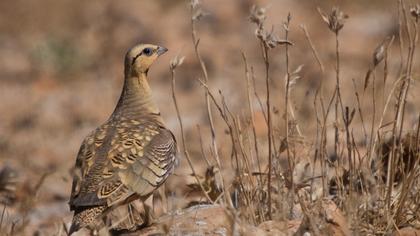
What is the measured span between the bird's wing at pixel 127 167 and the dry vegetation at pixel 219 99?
0.85 ft

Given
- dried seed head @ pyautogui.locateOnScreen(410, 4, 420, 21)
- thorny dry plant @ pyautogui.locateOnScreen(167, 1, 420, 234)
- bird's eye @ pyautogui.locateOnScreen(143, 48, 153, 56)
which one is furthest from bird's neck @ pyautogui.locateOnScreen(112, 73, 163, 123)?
dried seed head @ pyautogui.locateOnScreen(410, 4, 420, 21)

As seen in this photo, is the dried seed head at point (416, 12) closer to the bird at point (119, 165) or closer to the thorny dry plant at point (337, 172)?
the thorny dry plant at point (337, 172)

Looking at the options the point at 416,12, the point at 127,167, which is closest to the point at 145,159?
the point at 127,167

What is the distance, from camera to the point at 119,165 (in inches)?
212

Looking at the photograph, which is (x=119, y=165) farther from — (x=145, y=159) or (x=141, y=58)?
(x=141, y=58)

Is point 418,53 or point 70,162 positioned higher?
point 418,53

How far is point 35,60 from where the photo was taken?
601 inches

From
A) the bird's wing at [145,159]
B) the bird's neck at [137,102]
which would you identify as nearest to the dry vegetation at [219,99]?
the bird's wing at [145,159]

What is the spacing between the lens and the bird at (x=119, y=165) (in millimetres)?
5141

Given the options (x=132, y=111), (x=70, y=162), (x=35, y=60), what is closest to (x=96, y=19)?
(x=35, y=60)

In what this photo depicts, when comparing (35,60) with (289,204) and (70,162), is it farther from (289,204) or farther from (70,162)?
(289,204)

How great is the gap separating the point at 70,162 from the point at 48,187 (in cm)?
97

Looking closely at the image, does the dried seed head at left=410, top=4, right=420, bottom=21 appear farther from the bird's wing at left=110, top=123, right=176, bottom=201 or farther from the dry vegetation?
the bird's wing at left=110, top=123, right=176, bottom=201

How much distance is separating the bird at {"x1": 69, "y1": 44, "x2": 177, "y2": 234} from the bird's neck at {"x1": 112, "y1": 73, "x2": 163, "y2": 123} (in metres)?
0.01
